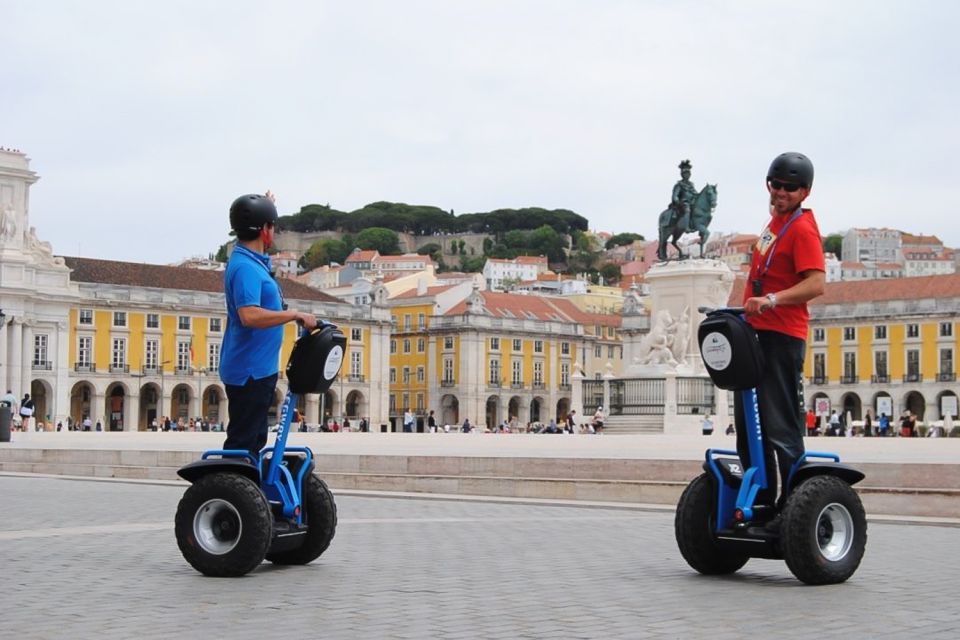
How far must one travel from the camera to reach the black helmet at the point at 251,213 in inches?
298

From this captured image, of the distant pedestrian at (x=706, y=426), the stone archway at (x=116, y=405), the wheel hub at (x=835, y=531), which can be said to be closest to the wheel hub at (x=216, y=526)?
the wheel hub at (x=835, y=531)

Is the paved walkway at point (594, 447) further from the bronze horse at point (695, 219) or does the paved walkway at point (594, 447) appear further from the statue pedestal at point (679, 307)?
the bronze horse at point (695, 219)

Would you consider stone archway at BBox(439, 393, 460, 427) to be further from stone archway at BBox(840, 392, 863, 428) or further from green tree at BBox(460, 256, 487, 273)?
green tree at BBox(460, 256, 487, 273)

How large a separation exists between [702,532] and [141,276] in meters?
83.5

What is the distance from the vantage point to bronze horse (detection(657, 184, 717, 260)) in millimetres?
39312

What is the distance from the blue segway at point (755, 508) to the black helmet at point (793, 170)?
743mm

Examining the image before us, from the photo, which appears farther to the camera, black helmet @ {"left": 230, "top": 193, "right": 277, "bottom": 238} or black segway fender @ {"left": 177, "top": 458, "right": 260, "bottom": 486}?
black helmet @ {"left": 230, "top": 193, "right": 277, "bottom": 238}

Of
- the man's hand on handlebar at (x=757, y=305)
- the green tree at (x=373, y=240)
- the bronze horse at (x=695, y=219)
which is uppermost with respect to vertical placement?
the green tree at (x=373, y=240)

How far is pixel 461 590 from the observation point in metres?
6.58

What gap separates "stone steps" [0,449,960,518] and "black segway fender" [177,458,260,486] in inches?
272

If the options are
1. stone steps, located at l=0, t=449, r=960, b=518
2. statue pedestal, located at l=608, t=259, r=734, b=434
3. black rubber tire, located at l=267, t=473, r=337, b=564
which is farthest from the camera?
statue pedestal, located at l=608, t=259, r=734, b=434

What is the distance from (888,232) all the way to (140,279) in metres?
134

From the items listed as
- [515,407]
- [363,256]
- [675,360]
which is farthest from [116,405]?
[363,256]

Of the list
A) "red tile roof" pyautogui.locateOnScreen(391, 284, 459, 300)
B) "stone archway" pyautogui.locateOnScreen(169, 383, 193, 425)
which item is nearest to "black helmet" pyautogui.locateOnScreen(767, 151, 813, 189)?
"stone archway" pyautogui.locateOnScreen(169, 383, 193, 425)
